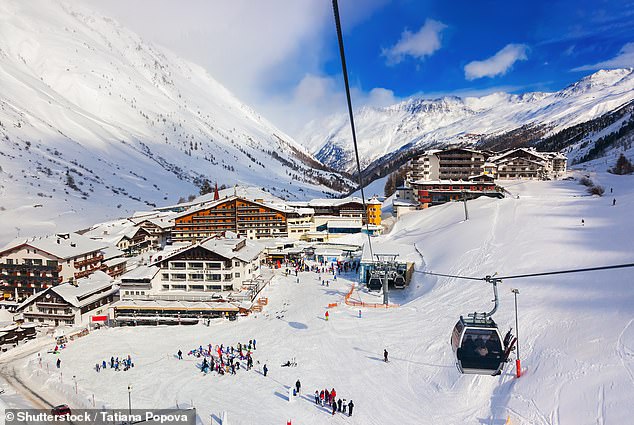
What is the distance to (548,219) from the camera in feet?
129

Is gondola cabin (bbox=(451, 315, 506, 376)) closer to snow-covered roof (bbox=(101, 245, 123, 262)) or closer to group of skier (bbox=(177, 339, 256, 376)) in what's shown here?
group of skier (bbox=(177, 339, 256, 376))

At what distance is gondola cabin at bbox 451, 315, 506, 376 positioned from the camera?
12648 mm

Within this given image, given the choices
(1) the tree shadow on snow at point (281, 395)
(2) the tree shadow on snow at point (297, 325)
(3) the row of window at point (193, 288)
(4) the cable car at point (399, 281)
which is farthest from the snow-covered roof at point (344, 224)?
(1) the tree shadow on snow at point (281, 395)

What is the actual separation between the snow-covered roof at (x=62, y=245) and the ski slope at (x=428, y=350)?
13.9 meters

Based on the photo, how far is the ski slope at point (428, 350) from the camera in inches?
660

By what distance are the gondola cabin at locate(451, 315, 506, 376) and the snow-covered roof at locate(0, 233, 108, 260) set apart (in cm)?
3958

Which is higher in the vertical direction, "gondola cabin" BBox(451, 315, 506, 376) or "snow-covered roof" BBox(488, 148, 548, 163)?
"snow-covered roof" BBox(488, 148, 548, 163)

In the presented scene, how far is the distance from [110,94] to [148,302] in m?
192

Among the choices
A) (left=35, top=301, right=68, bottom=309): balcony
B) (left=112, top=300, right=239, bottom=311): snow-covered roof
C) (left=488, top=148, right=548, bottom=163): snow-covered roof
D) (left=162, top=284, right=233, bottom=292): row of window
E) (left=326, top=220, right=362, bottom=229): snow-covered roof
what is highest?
(left=488, top=148, right=548, bottom=163): snow-covered roof

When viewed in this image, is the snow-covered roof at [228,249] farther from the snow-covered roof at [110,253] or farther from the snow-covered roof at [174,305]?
the snow-covered roof at [110,253]

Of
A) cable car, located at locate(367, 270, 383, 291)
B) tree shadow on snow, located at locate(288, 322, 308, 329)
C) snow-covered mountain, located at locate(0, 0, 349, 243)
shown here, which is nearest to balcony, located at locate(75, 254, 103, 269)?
tree shadow on snow, located at locate(288, 322, 308, 329)

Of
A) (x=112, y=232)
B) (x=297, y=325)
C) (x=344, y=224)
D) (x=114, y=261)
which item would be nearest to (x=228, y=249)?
(x=297, y=325)

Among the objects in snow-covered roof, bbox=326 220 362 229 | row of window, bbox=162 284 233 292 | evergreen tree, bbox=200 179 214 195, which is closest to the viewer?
Answer: row of window, bbox=162 284 233 292

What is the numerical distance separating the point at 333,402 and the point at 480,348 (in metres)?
7.70
